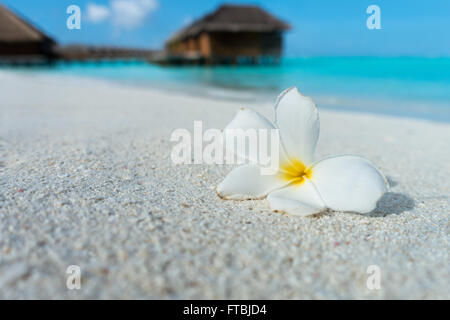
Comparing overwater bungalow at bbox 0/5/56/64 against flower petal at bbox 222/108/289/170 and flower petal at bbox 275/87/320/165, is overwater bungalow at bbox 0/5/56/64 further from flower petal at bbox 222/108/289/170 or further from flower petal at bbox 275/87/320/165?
flower petal at bbox 275/87/320/165

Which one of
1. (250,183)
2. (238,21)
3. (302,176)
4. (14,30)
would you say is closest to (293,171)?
(302,176)

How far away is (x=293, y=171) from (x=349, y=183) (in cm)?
17

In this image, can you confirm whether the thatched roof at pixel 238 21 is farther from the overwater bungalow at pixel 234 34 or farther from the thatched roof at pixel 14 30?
the thatched roof at pixel 14 30

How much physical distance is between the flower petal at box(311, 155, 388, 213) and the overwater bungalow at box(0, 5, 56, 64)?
1059 inches

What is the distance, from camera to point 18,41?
23.4 metres

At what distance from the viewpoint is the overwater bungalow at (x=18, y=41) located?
23.2m

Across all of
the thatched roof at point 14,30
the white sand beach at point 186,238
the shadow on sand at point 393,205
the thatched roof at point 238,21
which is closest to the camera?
the white sand beach at point 186,238

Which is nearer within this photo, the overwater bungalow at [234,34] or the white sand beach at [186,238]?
the white sand beach at [186,238]

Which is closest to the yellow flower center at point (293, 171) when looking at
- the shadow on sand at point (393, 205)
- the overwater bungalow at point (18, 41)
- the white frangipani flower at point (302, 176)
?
the white frangipani flower at point (302, 176)

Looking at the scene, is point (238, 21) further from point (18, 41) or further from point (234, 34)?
point (18, 41)

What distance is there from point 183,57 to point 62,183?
958 inches

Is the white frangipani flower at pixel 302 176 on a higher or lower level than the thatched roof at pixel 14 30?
lower
